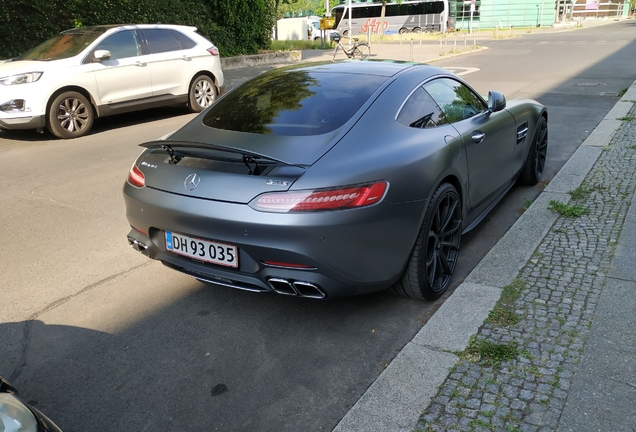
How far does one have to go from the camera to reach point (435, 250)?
12.8 feet

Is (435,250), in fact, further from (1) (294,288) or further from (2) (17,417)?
(2) (17,417)

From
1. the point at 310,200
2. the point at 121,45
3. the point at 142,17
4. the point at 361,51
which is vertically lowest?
the point at 361,51

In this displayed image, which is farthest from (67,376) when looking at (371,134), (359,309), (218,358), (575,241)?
(575,241)

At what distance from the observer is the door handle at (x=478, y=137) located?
441cm

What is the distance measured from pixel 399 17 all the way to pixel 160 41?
144ft

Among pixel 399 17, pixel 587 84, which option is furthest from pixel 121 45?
pixel 399 17

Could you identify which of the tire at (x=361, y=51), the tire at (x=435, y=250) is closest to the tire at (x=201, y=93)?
the tire at (x=435, y=250)

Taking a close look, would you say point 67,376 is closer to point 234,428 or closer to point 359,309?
point 234,428

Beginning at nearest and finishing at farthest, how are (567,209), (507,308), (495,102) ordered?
(507,308) → (495,102) → (567,209)

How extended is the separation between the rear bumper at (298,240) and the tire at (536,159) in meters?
3.06

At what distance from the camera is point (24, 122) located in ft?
29.5

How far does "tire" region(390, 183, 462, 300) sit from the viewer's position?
3.67 meters

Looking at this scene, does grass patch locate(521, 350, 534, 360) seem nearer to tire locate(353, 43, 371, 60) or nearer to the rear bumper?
the rear bumper

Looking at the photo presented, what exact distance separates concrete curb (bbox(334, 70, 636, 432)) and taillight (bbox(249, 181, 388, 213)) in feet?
2.88
